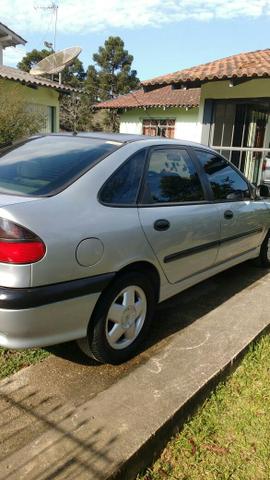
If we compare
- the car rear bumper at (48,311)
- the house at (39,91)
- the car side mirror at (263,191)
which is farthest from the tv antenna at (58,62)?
the car rear bumper at (48,311)

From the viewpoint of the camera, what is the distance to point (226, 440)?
238 cm

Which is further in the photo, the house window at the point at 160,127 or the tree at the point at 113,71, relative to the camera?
the tree at the point at 113,71

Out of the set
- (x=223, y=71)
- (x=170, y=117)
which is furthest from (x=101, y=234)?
(x=170, y=117)

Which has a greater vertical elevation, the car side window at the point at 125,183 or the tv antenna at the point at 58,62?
the tv antenna at the point at 58,62

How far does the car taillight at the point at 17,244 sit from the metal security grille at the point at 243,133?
24.5 ft

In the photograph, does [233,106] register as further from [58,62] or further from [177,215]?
[58,62]

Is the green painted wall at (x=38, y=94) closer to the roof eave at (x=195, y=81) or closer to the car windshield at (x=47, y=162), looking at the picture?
the roof eave at (x=195, y=81)

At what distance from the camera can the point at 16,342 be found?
7.58 feet

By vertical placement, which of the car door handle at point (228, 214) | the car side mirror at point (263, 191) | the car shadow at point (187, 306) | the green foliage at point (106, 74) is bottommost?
the car shadow at point (187, 306)

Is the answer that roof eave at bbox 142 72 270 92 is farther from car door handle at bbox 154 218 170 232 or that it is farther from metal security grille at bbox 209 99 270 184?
car door handle at bbox 154 218 170 232

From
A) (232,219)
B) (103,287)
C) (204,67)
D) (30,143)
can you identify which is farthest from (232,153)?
(103,287)


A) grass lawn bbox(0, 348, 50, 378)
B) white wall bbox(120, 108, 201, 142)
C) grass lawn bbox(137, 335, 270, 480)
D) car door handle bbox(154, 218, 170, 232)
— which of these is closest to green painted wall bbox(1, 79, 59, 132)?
white wall bbox(120, 108, 201, 142)

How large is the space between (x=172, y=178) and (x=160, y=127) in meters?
16.6

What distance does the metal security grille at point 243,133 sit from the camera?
8961mm
